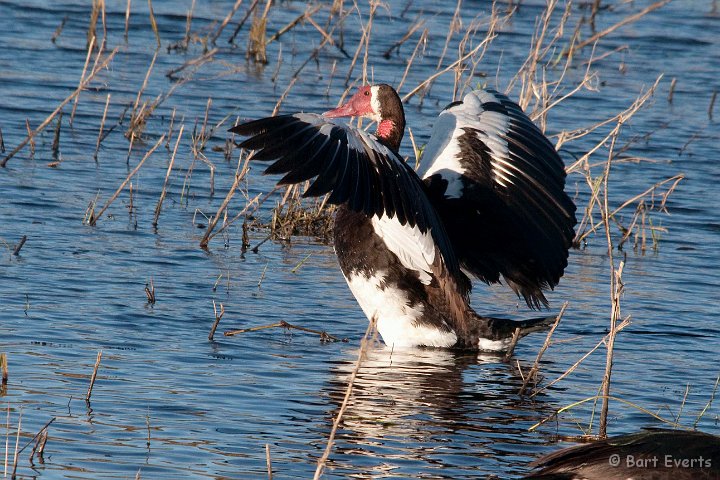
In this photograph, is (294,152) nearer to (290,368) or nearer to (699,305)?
(290,368)

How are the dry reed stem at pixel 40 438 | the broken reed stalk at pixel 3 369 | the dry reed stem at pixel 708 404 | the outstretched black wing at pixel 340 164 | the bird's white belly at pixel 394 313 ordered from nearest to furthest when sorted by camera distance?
the dry reed stem at pixel 40 438 → the broken reed stalk at pixel 3 369 → the outstretched black wing at pixel 340 164 → the dry reed stem at pixel 708 404 → the bird's white belly at pixel 394 313

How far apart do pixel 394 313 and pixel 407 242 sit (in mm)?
440

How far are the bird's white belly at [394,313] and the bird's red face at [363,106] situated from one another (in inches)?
40.6

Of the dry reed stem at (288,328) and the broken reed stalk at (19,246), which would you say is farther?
the broken reed stalk at (19,246)

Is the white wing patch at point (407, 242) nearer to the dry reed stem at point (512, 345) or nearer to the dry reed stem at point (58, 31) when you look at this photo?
the dry reed stem at point (512, 345)

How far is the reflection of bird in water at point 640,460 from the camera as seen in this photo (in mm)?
4258

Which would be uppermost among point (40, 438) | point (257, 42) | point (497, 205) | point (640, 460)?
point (640, 460)

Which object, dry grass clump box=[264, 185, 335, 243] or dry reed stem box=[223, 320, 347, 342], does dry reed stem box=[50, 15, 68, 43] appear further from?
dry reed stem box=[223, 320, 347, 342]

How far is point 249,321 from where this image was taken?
680cm

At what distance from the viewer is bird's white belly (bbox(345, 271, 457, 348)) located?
22.0 feet

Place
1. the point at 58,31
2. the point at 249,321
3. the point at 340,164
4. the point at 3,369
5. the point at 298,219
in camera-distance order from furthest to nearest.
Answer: the point at 58,31
the point at 298,219
the point at 249,321
the point at 340,164
the point at 3,369

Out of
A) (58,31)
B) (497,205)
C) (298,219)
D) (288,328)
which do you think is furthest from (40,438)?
(58,31)

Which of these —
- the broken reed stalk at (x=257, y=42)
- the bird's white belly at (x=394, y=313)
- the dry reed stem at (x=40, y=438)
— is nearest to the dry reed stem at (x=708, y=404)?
the bird's white belly at (x=394, y=313)

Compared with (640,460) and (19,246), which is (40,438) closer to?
(640,460)
